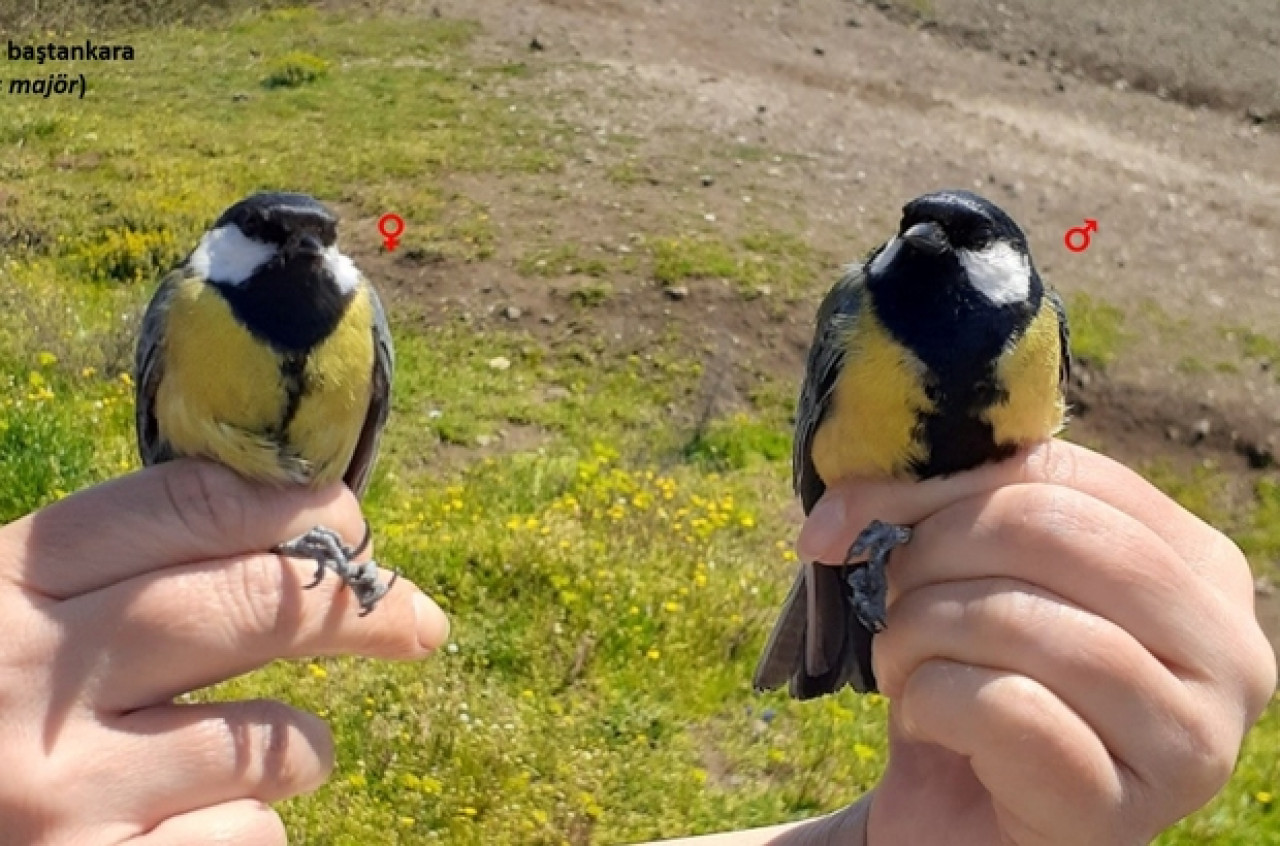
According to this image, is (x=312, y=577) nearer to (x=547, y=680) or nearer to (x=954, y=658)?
(x=954, y=658)

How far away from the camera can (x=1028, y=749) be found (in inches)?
66.0

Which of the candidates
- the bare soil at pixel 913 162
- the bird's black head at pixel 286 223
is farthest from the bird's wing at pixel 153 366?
the bare soil at pixel 913 162

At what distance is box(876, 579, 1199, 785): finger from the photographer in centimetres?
168

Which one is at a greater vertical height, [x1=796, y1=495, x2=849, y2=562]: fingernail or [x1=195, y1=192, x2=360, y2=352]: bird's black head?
[x1=195, y1=192, x2=360, y2=352]: bird's black head

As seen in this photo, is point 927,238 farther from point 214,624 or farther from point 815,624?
point 214,624

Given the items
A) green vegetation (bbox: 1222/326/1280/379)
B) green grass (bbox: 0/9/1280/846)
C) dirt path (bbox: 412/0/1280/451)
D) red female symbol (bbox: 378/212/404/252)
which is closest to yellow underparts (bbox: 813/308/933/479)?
green grass (bbox: 0/9/1280/846)

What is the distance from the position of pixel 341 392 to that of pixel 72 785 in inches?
37.2

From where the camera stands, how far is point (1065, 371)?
246 cm

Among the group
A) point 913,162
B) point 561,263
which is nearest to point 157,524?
point 561,263

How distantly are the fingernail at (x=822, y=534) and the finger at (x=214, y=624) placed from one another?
2.32ft

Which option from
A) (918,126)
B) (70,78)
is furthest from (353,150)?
(918,126)

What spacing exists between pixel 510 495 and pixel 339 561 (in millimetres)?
3914

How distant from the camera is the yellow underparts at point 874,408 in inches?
85.4

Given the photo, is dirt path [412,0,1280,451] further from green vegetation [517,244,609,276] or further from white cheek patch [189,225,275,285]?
white cheek patch [189,225,275,285]
